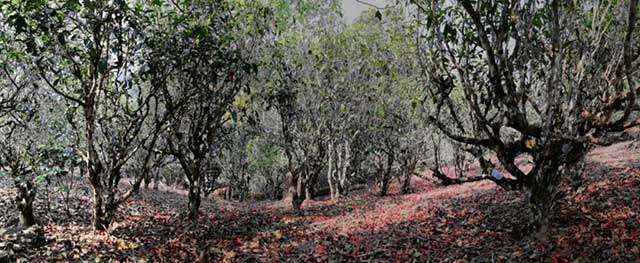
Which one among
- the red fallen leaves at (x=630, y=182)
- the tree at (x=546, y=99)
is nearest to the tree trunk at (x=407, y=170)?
the red fallen leaves at (x=630, y=182)

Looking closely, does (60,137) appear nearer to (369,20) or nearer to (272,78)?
(272,78)

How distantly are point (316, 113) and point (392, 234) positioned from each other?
9296mm

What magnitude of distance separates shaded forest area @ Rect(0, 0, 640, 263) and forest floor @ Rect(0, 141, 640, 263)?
2.5 inches

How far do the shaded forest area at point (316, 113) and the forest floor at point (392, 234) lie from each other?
0.21 ft

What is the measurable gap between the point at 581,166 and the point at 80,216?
14.7 m

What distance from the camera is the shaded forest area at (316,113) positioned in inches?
256

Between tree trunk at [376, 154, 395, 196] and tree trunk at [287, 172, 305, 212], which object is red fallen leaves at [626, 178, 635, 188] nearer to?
tree trunk at [287, 172, 305, 212]

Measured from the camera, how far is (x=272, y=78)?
14891mm

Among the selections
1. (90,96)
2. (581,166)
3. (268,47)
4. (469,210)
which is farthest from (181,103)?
(581,166)

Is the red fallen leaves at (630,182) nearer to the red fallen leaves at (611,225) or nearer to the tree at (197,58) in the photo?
the red fallen leaves at (611,225)

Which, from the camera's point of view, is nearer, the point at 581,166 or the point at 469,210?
the point at 581,166

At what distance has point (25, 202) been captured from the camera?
10727 mm

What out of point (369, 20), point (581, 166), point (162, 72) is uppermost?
point (369, 20)

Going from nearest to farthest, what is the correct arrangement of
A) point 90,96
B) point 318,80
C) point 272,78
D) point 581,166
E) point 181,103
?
point 581,166 → point 90,96 → point 181,103 → point 272,78 → point 318,80
